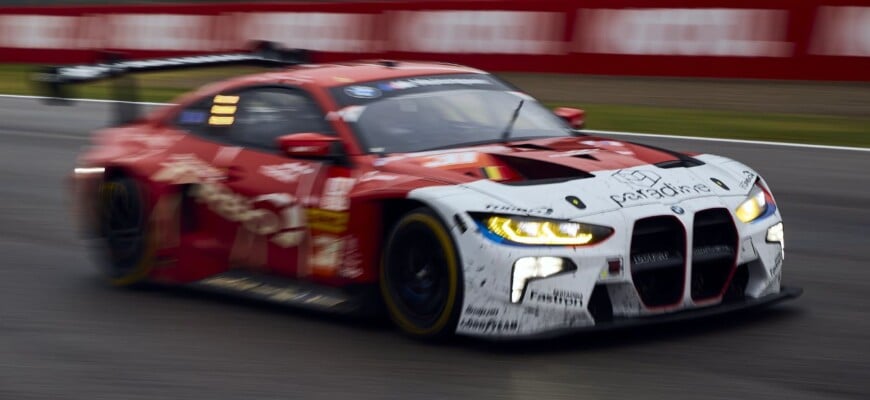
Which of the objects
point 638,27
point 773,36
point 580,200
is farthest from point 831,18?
point 580,200

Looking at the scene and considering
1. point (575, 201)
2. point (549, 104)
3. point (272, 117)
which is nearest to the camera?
point (575, 201)

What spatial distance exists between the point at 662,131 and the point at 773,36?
266cm

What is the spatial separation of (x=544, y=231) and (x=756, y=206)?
1.20m

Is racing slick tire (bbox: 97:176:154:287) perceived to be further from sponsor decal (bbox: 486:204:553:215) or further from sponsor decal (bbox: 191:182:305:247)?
sponsor decal (bbox: 486:204:553:215)

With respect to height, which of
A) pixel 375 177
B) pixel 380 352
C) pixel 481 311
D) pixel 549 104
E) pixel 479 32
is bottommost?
pixel 549 104

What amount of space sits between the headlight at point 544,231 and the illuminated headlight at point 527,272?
0.08 meters

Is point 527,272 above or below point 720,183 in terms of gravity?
below

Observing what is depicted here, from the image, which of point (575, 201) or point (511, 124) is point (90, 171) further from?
point (575, 201)

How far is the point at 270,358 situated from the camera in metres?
6.26

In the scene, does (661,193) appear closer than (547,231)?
No

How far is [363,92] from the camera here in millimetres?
7348

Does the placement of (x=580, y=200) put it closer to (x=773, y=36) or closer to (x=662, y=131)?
(x=662, y=131)

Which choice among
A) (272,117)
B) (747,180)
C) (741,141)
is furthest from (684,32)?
(747,180)

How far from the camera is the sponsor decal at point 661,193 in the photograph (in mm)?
6262
